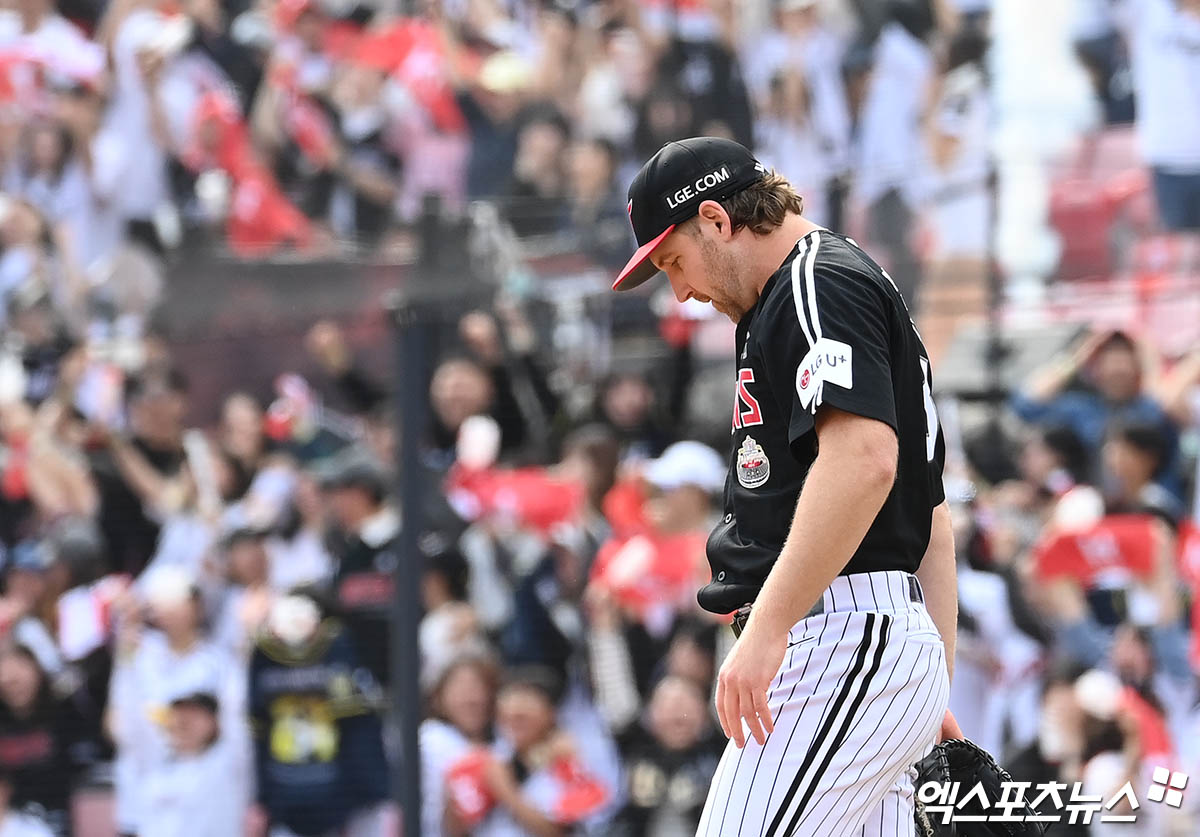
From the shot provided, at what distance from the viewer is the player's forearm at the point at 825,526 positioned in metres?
2.70

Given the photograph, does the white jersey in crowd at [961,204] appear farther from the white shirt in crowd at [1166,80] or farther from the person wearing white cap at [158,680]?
the person wearing white cap at [158,680]

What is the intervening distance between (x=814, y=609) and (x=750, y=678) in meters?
0.29

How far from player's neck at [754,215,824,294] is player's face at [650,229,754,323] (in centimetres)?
4

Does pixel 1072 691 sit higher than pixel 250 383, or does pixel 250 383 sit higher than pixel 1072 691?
pixel 250 383

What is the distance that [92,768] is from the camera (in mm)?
6508

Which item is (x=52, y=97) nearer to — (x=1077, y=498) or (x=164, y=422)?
(x=164, y=422)

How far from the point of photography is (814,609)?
2979 mm

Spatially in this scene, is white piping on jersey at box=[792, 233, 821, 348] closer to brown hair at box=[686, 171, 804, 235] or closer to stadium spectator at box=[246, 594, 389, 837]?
brown hair at box=[686, 171, 804, 235]

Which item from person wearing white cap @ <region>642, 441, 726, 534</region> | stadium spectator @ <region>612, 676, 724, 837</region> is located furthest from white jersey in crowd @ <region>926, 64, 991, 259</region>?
stadium spectator @ <region>612, 676, 724, 837</region>

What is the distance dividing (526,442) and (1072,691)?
7.64ft

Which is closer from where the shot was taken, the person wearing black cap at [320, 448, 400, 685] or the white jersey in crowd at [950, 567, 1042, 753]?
the white jersey in crowd at [950, 567, 1042, 753]

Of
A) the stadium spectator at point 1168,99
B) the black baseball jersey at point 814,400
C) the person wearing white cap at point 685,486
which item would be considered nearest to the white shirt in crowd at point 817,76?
the stadium spectator at point 1168,99

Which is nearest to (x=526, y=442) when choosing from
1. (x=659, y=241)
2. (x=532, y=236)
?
(x=532, y=236)

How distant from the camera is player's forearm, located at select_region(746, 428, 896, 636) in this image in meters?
2.70
